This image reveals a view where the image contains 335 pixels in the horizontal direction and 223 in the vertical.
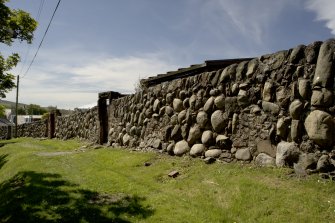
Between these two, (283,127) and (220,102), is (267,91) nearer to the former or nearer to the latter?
(283,127)

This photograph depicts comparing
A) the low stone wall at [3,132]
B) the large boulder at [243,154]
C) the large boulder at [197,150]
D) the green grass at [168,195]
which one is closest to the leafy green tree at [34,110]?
the low stone wall at [3,132]

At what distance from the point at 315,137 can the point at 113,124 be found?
10.3 m

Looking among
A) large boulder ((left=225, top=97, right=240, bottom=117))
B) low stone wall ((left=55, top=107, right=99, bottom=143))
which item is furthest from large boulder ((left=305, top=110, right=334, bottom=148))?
low stone wall ((left=55, top=107, right=99, bottom=143))

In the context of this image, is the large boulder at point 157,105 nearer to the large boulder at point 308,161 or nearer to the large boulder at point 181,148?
the large boulder at point 181,148

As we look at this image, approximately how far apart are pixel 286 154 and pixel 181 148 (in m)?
3.34

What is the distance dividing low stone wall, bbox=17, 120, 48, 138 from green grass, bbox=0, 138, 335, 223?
19.8 meters

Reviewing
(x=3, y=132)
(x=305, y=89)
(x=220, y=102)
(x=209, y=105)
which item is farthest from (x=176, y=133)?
(x=3, y=132)

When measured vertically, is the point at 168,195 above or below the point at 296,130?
below

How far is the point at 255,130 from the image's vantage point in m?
6.59

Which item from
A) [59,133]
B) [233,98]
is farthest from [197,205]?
[59,133]

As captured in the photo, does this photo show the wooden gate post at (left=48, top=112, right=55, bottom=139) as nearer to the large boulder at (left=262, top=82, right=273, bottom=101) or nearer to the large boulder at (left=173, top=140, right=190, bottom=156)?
the large boulder at (left=173, top=140, right=190, bottom=156)

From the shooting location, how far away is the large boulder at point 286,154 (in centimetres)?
569

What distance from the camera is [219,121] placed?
7.47m

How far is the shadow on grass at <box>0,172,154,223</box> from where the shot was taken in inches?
223
